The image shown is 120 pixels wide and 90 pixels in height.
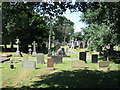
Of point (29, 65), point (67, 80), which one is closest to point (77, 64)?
point (29, 65)

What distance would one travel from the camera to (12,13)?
10.1 m

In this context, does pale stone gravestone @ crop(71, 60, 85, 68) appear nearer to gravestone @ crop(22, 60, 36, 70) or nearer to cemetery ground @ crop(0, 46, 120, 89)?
cemetery ground @ crop(0, 46, 120, 89)

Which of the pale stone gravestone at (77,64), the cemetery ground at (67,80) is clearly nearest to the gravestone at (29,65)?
the cemetery ground at (67,80)

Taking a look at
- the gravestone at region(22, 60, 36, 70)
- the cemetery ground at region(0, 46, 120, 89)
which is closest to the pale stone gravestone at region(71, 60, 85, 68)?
the cemetery ground at region(0, 46, 120, 89)

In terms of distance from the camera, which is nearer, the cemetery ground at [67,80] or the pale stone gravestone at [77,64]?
the cemetery ground at [67,80]

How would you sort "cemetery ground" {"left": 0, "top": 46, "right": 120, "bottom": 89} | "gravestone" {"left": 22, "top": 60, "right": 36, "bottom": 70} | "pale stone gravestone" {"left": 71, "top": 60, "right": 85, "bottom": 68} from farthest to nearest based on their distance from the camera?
"pale stone gravestone" {"left": 71, "top": 60, "right": 85, "bottom": 68}
"gravestone" {"left": 22, "top": 60, "right": 36, "bottom": 70}
"cemetery ground" {"left": 0, "top": 46, "right": 120, "bottom": 89}

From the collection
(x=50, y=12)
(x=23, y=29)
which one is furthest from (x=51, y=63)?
(x=23, y=29)

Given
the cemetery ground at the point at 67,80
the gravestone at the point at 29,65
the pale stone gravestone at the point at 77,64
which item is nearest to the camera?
the cemetery ground at the point at 67,80

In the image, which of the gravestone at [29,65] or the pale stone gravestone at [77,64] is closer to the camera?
the gravestone at [29,65]

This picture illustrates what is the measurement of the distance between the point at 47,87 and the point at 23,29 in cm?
2792

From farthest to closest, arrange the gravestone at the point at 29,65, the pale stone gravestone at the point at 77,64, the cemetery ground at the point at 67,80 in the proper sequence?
the pale stone gravestone at the point at 77,64
the gravestone at the point at 29,65
the cemetery ground at the point at 67,80

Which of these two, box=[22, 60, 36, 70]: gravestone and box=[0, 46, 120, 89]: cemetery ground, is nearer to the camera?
box=[0, 46, 120, 89]: cemetery ground

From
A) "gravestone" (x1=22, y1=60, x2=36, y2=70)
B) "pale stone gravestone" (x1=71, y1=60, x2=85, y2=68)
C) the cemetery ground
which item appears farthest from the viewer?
"pale stone gravestone" (x1=71, y1=60, x2=85, y2=68)

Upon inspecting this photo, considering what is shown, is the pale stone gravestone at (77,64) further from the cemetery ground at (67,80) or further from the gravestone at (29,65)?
the gravestone at (29,65)
